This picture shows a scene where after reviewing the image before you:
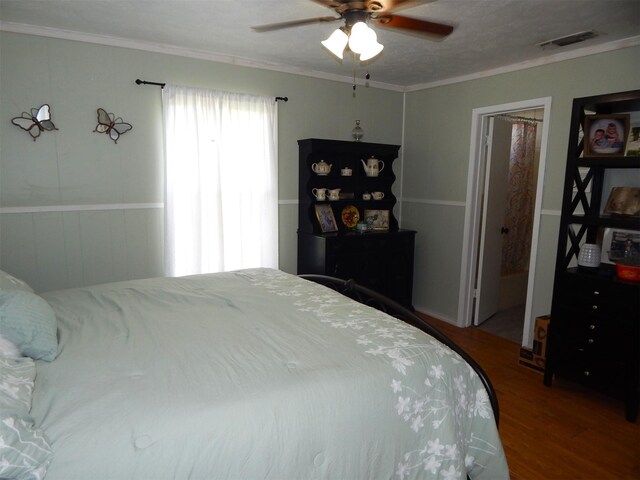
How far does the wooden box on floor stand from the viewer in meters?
3.20

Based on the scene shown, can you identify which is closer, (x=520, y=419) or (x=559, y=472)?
(x=559, y=472)

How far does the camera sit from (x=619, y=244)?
9.70ft

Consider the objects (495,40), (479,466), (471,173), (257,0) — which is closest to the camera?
(479,466)

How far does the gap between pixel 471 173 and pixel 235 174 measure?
2.23 m

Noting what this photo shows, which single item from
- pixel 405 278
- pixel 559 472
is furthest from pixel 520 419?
pixel 405 278

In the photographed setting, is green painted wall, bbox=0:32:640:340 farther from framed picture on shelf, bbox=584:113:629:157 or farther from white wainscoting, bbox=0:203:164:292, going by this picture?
framed picture on shelf, bbox=584:113:629:157

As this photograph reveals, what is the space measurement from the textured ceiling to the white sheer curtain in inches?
16.3

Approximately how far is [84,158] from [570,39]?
3572 millimetres

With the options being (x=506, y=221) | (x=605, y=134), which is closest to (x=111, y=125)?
(x=605, y=134)

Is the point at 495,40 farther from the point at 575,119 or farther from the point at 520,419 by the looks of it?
the point at 520,419

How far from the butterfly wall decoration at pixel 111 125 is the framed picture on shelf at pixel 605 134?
10.8 ft

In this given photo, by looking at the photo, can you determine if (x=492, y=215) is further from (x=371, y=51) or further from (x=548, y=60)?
(x=371, y=51)

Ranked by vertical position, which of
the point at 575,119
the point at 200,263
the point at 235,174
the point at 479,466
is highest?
the point at 575,119

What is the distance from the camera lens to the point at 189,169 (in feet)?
11.1
